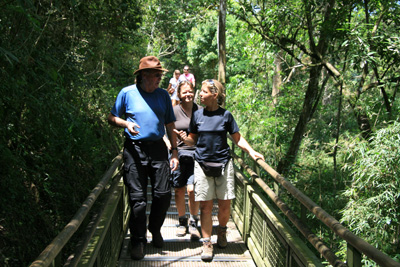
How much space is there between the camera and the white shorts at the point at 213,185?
4.17 m

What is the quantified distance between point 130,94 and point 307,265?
2186 millimetres

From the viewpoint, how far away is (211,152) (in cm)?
412

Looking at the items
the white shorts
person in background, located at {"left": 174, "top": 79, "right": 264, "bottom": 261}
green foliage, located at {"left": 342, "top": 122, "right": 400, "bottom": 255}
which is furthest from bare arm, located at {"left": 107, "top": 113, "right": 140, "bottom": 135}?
Answer: green foliage, located at {"left": 342, "top": 122, "right": 400, "bottom": 255}

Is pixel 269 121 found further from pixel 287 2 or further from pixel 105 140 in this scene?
pixel 105 140

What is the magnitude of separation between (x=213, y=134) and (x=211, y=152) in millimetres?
179

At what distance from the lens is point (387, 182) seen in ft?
20.5

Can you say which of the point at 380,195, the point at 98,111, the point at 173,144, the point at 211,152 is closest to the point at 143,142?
the point at 173,144

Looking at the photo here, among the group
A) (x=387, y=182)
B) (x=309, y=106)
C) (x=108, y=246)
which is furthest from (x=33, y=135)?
(x=309, y=106)

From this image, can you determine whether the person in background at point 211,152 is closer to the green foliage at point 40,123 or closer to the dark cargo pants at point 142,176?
the dark cargo pants at point 142,176

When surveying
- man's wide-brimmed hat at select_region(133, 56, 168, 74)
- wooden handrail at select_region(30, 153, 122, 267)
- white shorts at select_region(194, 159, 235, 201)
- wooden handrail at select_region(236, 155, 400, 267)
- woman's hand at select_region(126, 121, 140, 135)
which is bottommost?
white shorts at select_region(194, 159, 235, 201)

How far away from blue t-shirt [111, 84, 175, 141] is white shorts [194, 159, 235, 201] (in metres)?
0.60

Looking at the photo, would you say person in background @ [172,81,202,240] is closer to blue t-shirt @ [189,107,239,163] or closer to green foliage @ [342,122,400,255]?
blue t-shirt @ [189,107,239,163]

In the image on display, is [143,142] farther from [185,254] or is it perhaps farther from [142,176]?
[185,254]

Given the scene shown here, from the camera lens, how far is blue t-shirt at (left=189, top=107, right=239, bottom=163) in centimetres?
411
